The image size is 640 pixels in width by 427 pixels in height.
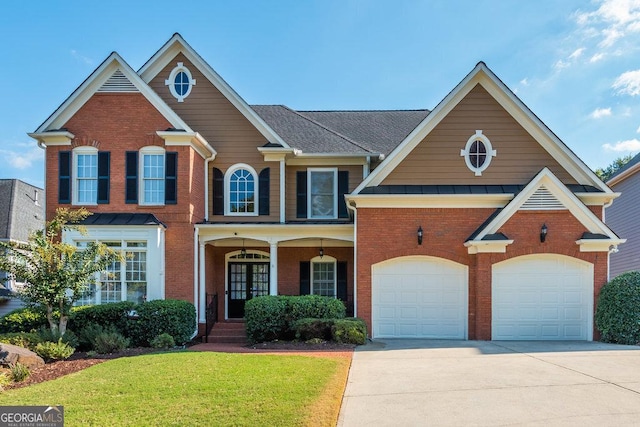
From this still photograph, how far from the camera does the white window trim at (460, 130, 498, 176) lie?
45.2 feet

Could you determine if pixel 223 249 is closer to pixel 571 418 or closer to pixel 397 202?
pixel 397 202

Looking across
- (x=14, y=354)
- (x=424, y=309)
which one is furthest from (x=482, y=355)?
(x=14, y=354)

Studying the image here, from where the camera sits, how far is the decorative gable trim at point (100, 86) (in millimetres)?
13828

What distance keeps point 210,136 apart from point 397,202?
689cm

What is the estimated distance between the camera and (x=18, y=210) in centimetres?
2559

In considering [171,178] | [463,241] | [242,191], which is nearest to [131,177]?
[171,178]

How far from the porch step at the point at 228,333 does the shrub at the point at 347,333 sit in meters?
3.40

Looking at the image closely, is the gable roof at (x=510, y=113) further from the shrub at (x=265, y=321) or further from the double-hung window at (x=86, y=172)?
the double-hung window at (x=86, y=172)

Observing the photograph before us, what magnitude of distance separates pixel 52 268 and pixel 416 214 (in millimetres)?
9705

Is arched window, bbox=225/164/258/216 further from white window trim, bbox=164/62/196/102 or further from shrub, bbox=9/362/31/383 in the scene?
shrub, bbox=9/362/31/383

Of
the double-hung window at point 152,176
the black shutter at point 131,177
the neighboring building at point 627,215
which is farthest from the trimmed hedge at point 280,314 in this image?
the neighboring building at point 627,215

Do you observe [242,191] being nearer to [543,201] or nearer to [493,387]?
[543,201]

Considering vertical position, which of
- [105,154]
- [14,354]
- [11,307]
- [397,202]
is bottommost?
[11,307]

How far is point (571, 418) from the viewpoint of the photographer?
5.75m
